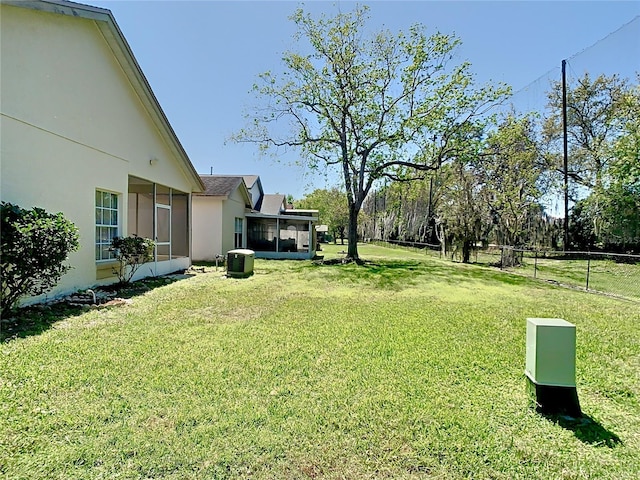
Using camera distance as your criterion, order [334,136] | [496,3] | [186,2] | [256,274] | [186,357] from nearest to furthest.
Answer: [186,357] < [186,2] < [496,3] < [256,274] < [334,136]

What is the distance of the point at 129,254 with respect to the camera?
8273 mm

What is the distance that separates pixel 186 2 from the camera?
9.24 metres

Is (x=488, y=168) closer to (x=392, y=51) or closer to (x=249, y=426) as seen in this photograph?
(x=392, y=51)

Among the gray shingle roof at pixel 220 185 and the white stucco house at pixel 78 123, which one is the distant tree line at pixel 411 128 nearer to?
the gray shingle roof at pixel 220 185

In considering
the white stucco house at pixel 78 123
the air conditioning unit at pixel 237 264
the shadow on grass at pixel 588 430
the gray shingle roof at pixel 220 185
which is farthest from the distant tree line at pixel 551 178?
Answer: the shadow on grass at pixel 588 430

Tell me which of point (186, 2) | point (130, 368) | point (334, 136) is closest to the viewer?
point (130, 368)

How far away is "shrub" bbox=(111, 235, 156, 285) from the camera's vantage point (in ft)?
26.9

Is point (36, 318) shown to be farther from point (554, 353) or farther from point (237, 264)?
point (554, 353)

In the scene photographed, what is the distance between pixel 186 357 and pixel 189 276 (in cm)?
748

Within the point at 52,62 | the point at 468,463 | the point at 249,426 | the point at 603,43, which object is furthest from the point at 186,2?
the point at 603,43

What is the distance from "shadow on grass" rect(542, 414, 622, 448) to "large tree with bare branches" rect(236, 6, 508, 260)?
15063mm

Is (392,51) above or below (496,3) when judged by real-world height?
above

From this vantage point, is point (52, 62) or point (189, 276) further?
point (189, 276)

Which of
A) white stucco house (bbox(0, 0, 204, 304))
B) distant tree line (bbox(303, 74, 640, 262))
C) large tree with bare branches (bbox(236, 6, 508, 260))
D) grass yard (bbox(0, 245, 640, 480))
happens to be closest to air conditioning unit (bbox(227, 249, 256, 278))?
white stucco house (bbox(0, 0, 204, 304))
